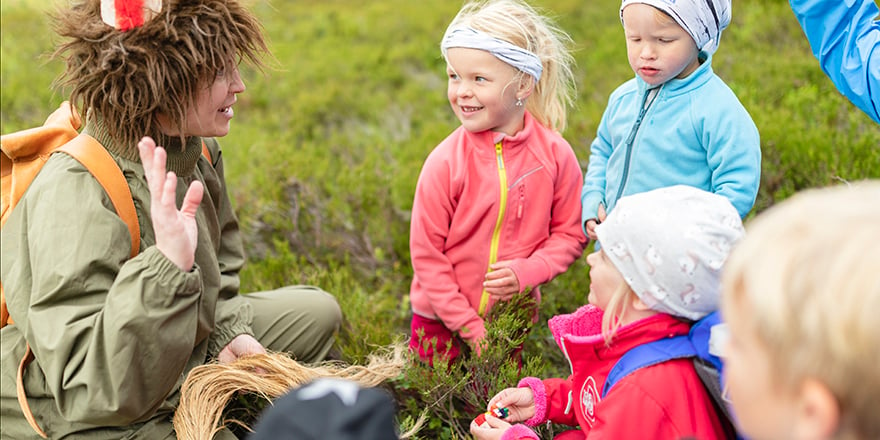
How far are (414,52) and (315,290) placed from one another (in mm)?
5490

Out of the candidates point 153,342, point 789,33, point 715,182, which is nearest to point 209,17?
point 153,342

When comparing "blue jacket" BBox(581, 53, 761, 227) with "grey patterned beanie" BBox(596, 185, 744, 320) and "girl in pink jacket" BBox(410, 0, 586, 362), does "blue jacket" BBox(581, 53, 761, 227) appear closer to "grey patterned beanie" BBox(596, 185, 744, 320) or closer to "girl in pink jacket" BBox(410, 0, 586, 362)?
"girl in pink jacket" BBox(410, 0, 586, 362)

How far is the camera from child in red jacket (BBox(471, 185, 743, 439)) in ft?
6.41

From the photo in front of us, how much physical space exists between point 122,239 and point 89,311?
0.24 metres

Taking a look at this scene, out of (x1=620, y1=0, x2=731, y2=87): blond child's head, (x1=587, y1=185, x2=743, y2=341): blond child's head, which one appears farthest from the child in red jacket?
(x1=620, y1=0, x2=731, y2=87): blond child's head

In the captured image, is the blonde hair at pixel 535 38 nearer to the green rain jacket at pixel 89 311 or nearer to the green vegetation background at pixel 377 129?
the green vegetation background at pixel 377 129

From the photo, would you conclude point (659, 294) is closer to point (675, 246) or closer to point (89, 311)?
point (675, 246)

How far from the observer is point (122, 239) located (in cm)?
250

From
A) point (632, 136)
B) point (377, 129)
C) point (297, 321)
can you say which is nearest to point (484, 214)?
point (632, 136)

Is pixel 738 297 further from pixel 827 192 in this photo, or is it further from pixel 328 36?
pixel 328 36

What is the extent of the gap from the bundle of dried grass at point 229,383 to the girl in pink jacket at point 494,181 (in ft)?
1.63

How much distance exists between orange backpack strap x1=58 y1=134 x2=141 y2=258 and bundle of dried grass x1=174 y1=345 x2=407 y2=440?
1.67 ft

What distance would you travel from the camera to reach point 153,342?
235 centimetres

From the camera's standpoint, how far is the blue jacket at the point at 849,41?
2.71 metres
